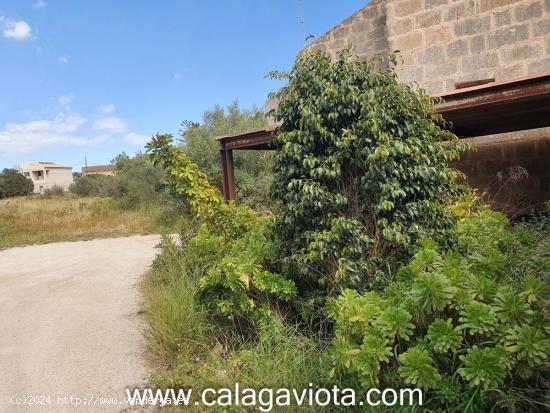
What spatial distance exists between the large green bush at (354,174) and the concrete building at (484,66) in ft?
8.16

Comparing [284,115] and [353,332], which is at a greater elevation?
[284,115]

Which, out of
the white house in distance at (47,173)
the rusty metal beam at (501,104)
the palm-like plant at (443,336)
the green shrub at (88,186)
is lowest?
the palm-like plant at (443,336)

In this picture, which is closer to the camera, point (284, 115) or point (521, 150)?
point (284, 115)

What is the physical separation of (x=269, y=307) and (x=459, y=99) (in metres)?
3.53

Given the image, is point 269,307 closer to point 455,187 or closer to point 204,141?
point 455,187

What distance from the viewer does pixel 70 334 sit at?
4.59 m

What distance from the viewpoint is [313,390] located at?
2.75 meters

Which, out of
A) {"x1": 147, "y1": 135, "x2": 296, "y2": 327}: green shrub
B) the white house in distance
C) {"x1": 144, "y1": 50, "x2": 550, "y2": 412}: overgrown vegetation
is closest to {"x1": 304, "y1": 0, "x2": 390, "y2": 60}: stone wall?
{"x1": 147, "y1": 135, "x2": 296, "y2": 327}: green shrub

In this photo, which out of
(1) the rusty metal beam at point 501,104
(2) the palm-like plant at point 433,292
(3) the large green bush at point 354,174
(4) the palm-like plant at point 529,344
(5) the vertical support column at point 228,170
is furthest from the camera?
(5) the vertical support column at point 228,170

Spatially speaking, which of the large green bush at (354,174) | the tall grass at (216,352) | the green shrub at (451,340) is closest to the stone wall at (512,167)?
the large green bush at (354,174)

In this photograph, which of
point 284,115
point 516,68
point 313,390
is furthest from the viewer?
point 516,68

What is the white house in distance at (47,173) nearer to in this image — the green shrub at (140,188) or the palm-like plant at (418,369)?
the green shrub at (140,188)

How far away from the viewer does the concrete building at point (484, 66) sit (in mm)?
6414

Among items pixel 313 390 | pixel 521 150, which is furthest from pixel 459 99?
pixel 313 390
